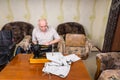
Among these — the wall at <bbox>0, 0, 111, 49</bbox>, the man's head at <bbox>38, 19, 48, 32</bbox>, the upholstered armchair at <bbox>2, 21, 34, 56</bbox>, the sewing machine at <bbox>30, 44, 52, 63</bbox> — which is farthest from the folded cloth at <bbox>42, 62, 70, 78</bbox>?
the wall at <bbox>0, 0, 111, 49</bbox>

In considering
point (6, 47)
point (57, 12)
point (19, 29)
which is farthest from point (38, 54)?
point (57, 12)

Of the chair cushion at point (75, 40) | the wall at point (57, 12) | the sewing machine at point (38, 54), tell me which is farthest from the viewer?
the wall at point (57, 12)

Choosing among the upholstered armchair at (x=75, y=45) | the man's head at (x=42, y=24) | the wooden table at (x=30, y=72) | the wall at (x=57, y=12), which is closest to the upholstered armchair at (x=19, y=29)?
the wall at (x=57, y=12)

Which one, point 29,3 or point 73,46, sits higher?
point 29,3

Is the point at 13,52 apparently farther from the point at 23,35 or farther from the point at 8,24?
the point at 8,24

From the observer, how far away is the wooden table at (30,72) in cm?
150

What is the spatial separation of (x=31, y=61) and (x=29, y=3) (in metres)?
2.30

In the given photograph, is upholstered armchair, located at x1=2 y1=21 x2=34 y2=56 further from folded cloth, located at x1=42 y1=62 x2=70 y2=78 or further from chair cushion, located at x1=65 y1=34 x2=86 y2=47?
folded cloth, located at x1=42 y1=62 x2=70 y2=78

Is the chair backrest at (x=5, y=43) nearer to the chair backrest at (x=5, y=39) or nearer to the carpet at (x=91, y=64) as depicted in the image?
the chair backrest at (x=5, y=39)

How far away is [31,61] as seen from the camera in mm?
1810

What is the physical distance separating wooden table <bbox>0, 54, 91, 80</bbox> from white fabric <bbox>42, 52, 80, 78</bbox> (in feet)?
0.17

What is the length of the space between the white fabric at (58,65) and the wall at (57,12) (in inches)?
81.3

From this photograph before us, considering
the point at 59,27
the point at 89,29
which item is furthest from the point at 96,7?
the point at 59,27

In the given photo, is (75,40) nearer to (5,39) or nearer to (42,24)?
(42,24)
